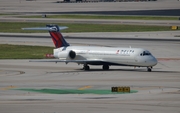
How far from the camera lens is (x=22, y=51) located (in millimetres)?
79500

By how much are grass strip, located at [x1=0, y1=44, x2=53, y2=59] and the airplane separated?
397 inches

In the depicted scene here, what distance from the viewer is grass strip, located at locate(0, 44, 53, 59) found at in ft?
242

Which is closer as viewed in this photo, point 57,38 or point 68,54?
point 68,54

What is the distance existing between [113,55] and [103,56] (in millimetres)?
1256

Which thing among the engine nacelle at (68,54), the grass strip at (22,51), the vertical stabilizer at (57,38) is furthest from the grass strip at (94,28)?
the engine nacelle at (68,54)

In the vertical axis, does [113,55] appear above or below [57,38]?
below

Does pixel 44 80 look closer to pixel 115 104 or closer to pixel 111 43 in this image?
pixel 115 104

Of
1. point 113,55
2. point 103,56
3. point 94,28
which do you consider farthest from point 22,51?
point 94,28

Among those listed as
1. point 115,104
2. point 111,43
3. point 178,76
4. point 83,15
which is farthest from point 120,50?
point 83,15

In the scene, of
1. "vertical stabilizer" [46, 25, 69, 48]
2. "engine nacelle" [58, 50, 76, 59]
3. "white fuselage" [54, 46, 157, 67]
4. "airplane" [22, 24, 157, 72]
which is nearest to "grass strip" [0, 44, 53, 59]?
"vertical stabilizer" [46, 25, 69, 48]

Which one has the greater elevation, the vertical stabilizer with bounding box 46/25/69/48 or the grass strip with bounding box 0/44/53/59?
the vertical stabilizer with bounding box 46/25/69/48

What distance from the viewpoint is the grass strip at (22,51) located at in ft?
242

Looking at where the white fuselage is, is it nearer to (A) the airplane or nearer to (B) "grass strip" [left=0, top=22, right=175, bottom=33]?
(A) the airplane

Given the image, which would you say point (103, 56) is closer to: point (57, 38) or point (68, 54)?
point (68, 54)
